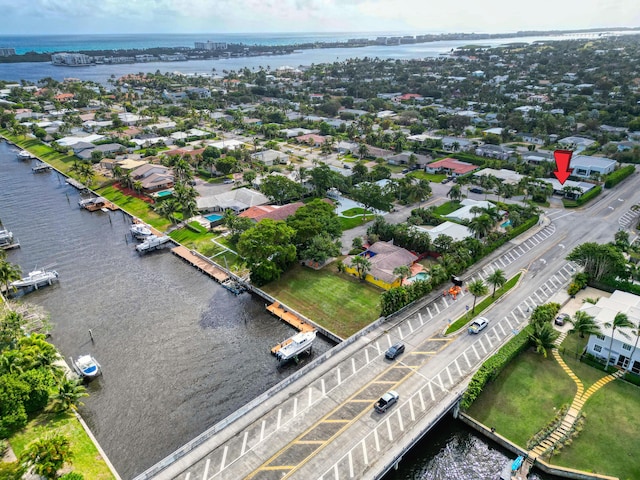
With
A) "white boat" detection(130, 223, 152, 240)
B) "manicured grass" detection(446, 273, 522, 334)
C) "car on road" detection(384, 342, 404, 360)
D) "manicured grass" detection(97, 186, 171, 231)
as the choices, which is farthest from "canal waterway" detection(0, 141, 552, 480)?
"manicured grass" detection(446, 273, 522, 334)

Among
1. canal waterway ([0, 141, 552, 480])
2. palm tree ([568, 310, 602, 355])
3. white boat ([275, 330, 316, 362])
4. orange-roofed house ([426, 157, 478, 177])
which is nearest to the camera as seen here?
canal waterway ([0, 141, 552, 480])

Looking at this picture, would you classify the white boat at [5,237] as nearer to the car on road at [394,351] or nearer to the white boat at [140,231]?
the white boat at [140,231]

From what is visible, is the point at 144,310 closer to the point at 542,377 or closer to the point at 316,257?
the point at 316,257

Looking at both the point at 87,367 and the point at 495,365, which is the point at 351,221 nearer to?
the point at 495,365

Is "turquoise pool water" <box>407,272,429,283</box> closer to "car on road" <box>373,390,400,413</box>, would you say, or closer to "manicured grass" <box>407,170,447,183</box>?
"car on road" <box>373,390,400,413</box>

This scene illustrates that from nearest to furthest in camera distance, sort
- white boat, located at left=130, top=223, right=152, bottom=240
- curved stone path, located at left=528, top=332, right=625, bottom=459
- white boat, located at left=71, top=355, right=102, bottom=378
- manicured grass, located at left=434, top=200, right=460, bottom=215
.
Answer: curved stone path, located at left=528, top=332, right=625, bottom=459, white boat, located at left=71, top=355, right=102, bottom=378, white boat, located at left=130, top=223, right=152, bottom=240, manicured grass, located at left=434, top=200, right=460, bottom=215

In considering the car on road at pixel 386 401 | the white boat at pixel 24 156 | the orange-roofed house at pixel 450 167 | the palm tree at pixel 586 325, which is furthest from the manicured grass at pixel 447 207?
the white boat at pixel 24 156
